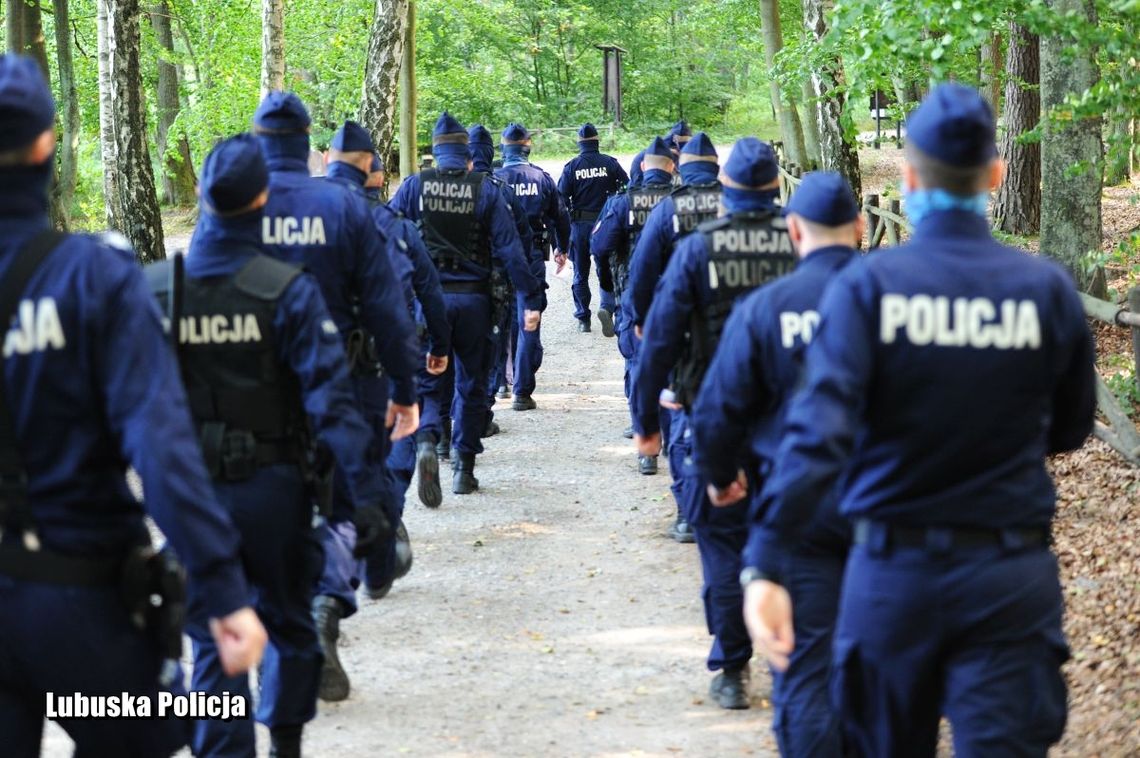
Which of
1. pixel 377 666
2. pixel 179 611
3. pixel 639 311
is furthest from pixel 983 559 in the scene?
pixel 639 311

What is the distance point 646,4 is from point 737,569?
2206 inches

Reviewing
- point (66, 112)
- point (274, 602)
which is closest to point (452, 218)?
point (274, 602)

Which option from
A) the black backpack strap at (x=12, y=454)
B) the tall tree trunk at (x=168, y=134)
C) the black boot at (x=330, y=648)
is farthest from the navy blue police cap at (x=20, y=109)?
the tall tree trunk at (x=168, y=134)

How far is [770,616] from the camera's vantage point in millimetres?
3826

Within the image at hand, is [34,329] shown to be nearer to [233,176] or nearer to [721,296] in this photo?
[233,176]

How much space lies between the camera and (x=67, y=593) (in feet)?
11.5

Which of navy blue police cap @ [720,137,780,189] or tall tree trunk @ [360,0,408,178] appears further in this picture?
tall tree trunk @ [360,0,408,178]

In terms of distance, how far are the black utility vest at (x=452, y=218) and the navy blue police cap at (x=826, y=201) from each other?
19.6 feet

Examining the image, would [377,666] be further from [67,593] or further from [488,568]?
[67,593]

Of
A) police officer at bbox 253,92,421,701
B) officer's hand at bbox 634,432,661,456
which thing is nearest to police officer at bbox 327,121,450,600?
police officer at bbox 253,92,421,701

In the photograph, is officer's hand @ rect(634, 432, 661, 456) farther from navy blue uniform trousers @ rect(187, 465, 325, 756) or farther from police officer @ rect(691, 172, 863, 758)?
navy blue uniform trousers @ rect(187, 465, 325, 756)

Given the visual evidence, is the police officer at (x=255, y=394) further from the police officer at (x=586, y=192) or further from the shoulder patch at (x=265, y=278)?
the police officer at (x=586, y=192)

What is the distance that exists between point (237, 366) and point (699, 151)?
5180 millimetres

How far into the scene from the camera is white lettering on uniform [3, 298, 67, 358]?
3.48 m
